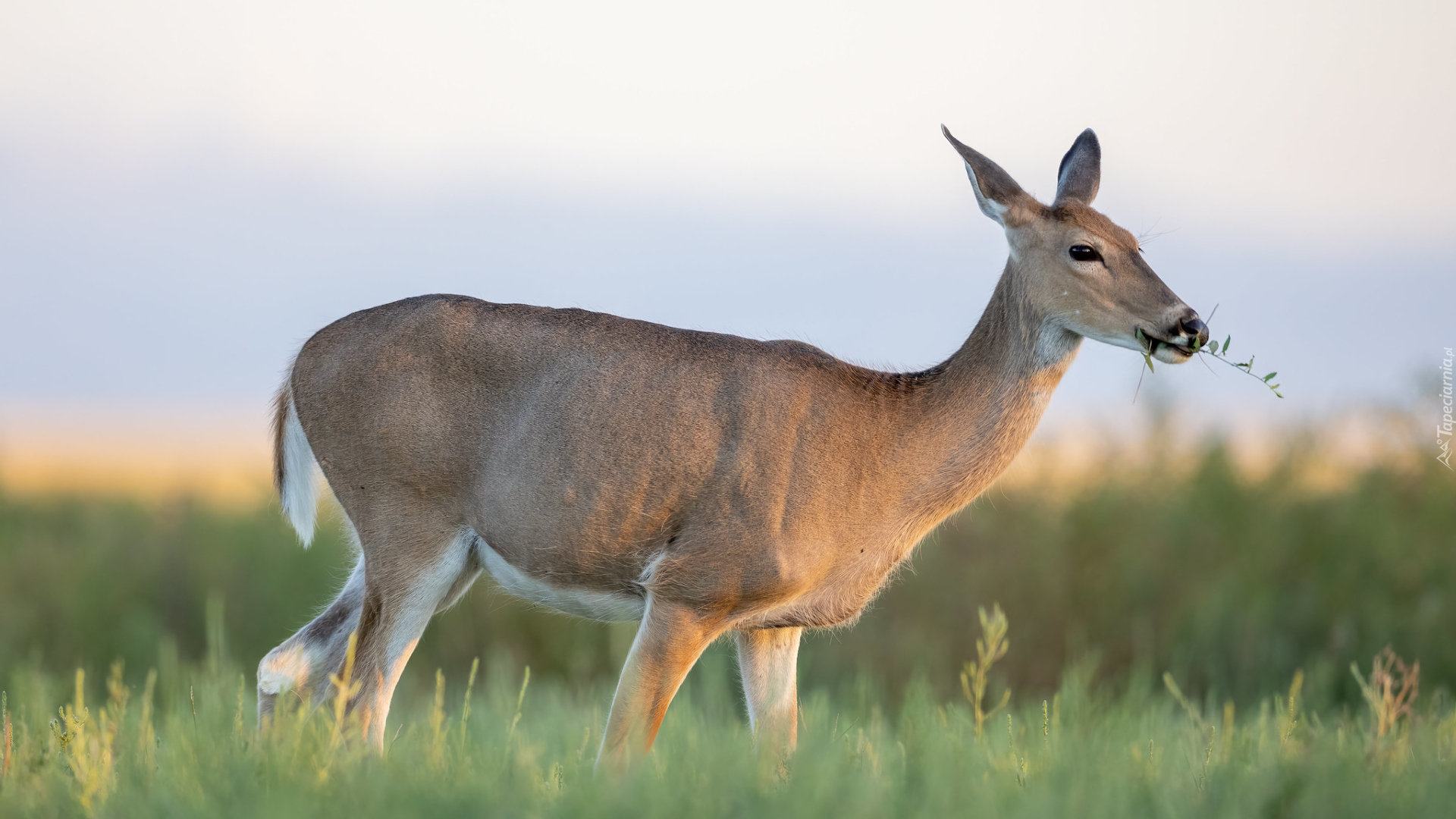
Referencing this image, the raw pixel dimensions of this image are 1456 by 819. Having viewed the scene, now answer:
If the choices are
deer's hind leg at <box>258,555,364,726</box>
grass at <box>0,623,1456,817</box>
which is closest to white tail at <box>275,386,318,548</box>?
deer's hind leg at <box>258,555,364,726</box>

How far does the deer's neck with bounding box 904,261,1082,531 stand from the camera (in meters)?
5.64

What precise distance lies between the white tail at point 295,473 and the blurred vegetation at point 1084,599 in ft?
25.3

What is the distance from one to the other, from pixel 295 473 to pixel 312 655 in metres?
0.93

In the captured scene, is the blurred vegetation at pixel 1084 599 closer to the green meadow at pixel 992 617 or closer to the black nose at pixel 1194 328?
the green meadow at pixel 992 617

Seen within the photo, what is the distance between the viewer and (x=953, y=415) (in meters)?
5.75

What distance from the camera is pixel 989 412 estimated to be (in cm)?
571

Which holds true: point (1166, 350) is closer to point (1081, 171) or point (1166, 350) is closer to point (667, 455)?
point (1081, 171)

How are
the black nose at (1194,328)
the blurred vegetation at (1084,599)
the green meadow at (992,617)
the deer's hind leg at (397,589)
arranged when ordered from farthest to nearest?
the blurred vegetation at (1084,599) → the green meadow at (992,617) → the deer's hind leg at (397,589) → the black nose at (1194,328)

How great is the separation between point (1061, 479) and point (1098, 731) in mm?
8783

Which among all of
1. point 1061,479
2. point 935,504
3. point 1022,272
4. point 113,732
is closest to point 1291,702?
point 935,504

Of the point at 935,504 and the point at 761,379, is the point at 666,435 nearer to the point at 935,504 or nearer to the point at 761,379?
the point at 761,379

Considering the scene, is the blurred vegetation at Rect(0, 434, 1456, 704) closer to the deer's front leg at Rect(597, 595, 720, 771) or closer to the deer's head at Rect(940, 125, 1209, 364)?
the deer's head at Rect(940, 125, 1209, 364)

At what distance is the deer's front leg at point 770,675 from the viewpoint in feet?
19.0

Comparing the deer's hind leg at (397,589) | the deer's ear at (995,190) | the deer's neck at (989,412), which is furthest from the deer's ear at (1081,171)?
the deer's hind leg at (397,589)
